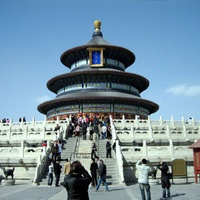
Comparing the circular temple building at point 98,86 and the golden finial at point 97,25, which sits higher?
the golden finial at point 97,25

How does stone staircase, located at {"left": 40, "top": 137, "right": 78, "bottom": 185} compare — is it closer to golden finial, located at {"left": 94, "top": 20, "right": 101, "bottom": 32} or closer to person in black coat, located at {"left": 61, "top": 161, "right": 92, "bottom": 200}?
person in black coat, located at {"left": 61, "top": 161, "right": 92, "bottom": 200}

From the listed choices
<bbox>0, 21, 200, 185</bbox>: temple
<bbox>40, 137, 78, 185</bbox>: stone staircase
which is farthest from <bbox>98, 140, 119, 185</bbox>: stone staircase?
<bbox>40, 137, 78, 185</bbox>: stone staircase

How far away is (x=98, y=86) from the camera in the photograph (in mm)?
43844

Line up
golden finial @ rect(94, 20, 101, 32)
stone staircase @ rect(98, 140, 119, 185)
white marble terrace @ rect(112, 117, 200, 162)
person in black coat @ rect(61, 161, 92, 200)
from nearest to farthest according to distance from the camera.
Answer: person in black coat @ rect(61, 161, 92, 200)
stone staircase @ rect(98, 140, 119, 185)
white marble terrace @ rect(112, 117, 200, 162)
golden finial @ rect(94, 20, 101, 32)

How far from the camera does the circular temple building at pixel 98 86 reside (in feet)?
135

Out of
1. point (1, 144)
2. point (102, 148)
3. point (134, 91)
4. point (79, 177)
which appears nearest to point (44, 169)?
point (102, 148)

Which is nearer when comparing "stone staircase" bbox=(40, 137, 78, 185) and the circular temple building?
"stone staircase" bbox=(40, 137, 78, 185)

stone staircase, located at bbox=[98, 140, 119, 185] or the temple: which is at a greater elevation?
the temple

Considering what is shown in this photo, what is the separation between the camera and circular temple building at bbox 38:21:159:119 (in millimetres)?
41219

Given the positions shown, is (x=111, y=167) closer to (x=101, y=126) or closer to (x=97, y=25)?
(x=101, y=126)

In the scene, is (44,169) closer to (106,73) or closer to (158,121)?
(158,121)

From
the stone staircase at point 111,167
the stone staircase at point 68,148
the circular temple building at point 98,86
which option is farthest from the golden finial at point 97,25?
the stone staircase at point 111,167

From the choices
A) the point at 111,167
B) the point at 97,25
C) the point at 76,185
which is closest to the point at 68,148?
the point at 111,167

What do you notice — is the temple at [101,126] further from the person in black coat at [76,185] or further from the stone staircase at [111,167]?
the person in black coat at [76,185]
